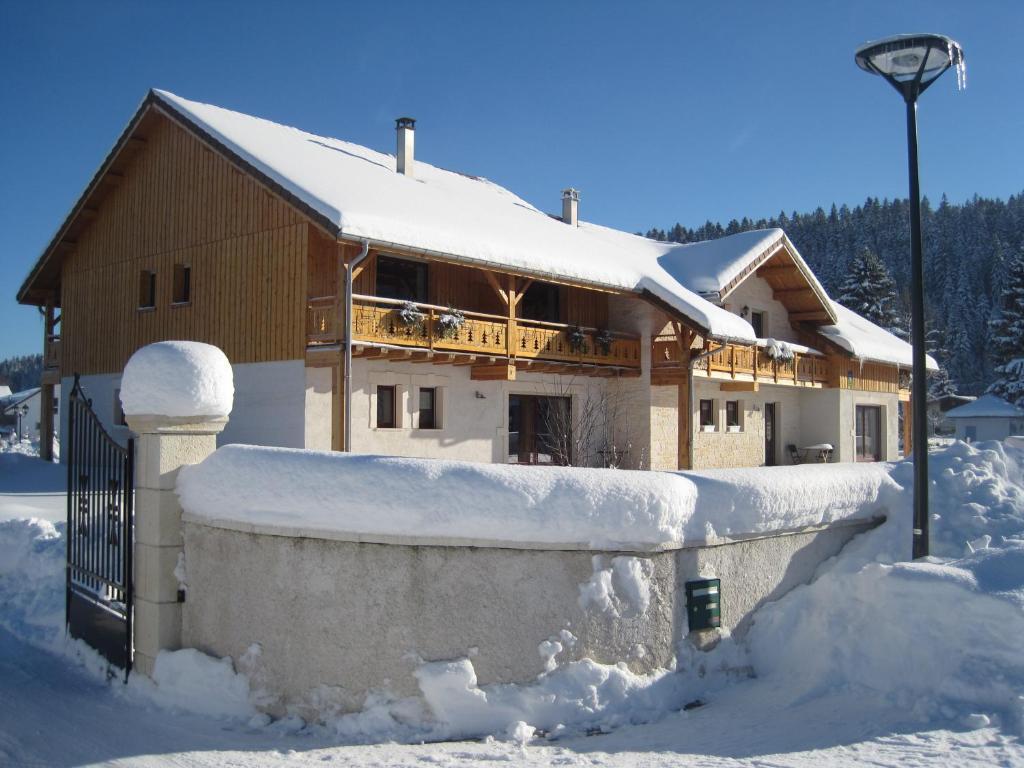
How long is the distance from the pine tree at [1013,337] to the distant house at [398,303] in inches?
977

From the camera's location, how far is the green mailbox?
→ 7176 mm

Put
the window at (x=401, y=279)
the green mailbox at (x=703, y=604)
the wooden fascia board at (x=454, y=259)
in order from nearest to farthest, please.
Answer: the green mailbox at (x=703, y=604) < the wooden fascia board at (x=454, y=259) < the window at (x=401, y=279)

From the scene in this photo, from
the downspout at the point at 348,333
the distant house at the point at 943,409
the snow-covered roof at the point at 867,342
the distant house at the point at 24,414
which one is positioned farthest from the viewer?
the distant house at the point at 24,414

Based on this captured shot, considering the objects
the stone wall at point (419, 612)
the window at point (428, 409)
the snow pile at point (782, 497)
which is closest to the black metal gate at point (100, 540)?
the stone wall at point (419, 612)

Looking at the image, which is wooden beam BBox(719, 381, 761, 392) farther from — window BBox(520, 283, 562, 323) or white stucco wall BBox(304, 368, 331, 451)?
white stucco wall BBox(304, 368, 331, 451)

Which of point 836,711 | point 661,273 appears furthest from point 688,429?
point 836,711

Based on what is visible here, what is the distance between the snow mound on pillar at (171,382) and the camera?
747 centimetres

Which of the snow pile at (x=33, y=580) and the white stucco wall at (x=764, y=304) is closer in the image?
the snow pile at (x=33, y=580)

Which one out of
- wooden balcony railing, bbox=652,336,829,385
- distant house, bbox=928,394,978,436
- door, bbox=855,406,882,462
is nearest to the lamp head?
wooden balcony railing, bbox=652,336,829,385

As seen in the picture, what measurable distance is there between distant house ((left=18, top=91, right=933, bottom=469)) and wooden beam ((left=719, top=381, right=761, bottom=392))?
0.37 ft

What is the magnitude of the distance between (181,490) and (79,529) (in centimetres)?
204

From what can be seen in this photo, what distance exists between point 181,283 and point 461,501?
15.9 metres

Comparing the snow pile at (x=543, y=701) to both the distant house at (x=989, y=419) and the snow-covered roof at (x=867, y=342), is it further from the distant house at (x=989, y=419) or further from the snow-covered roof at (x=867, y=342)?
the distant house at (x=989, y=419)

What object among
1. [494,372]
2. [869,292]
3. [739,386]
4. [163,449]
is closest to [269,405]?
[494,372]
